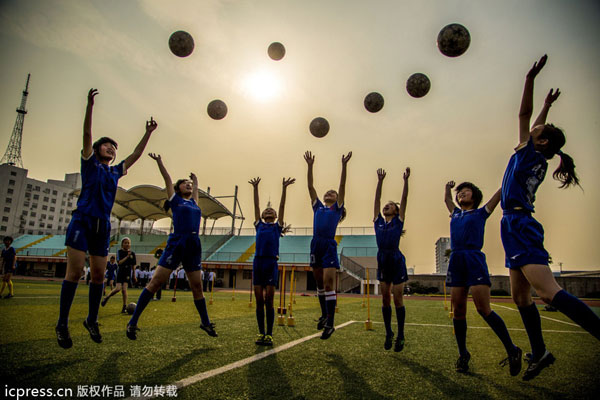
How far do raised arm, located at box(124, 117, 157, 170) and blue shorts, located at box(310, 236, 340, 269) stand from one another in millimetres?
3512

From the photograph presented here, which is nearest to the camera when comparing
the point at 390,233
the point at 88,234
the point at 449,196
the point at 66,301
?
the point at 66,301

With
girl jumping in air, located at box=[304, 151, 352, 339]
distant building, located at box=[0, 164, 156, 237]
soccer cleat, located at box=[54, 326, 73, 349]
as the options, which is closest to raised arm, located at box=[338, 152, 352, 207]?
girl jumping in air, located at box=[304, 151, 352, 339]

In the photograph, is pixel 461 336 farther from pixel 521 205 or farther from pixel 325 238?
pixel 325 238

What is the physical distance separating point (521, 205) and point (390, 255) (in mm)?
2840

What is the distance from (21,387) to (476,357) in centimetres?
647

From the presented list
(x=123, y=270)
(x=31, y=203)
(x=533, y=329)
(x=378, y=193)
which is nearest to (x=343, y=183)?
(x=378, y=193)

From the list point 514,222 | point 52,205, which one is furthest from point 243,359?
point 52,205

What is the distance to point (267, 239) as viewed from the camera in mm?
6613

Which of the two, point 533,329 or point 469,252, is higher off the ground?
point 469,252

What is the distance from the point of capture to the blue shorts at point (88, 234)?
14.8 ft

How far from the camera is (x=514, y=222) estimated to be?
12.7 feet

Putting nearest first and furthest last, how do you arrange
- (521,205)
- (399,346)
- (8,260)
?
(521,205)
(399,346)
(8,260)

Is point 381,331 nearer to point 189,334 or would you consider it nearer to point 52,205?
point 189,334

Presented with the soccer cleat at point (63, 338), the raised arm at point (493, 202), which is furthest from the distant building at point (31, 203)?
the raised arm at point (493, 202)
